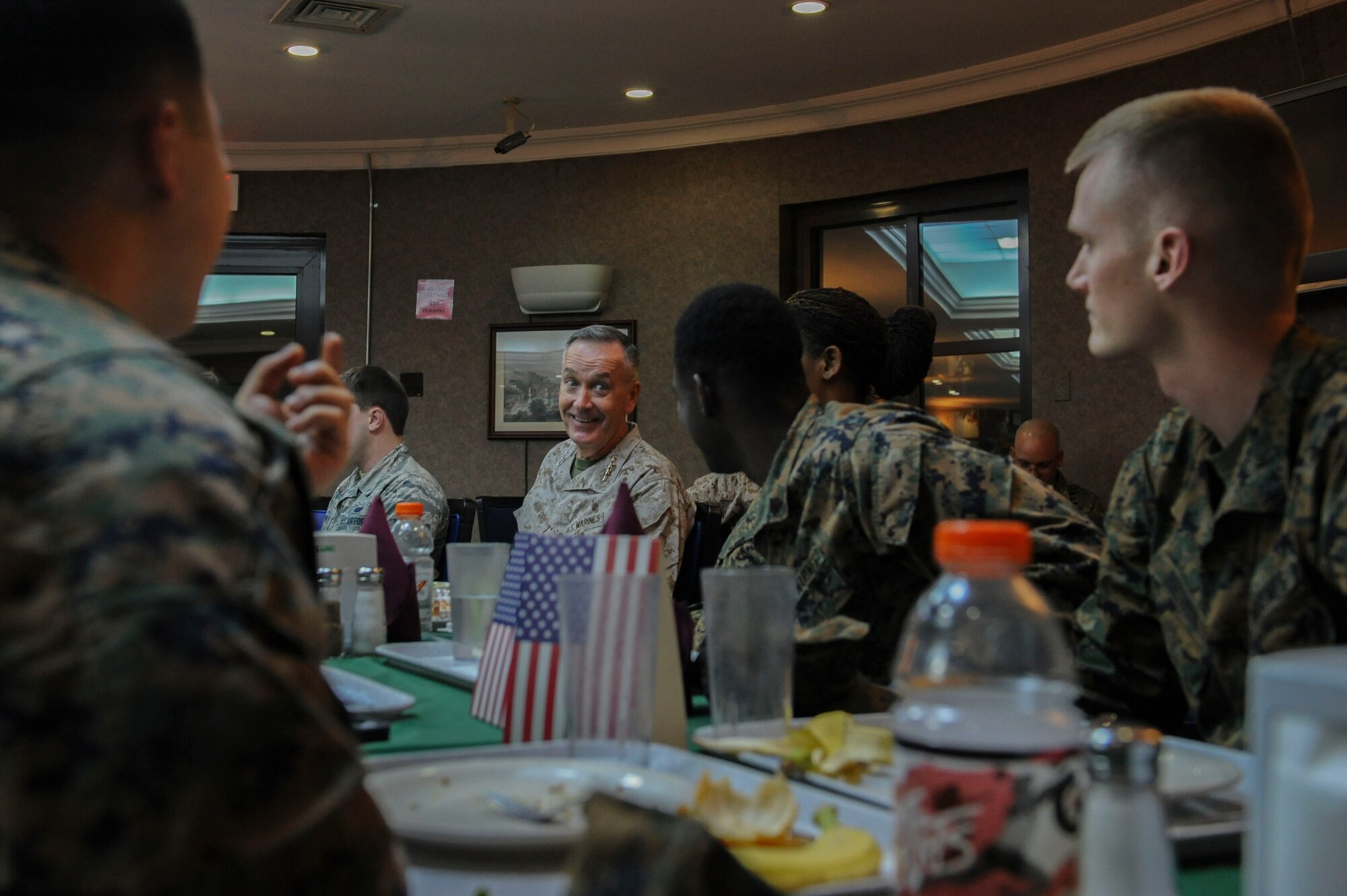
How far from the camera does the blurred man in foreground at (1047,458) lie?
5.07m

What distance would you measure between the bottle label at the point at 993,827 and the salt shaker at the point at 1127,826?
0.16 ft

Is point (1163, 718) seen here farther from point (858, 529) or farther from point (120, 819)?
point (120, 819)

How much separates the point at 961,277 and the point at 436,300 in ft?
9.79

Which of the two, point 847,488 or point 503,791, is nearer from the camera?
point 503,791

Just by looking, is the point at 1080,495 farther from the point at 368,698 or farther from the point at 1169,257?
the point at 368,698

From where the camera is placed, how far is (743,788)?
904 mm

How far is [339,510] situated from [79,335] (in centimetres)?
351

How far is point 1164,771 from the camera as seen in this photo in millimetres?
907

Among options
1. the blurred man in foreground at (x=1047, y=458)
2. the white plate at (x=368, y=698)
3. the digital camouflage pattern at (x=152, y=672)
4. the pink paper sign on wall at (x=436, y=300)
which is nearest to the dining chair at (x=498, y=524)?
the blurred man in foreground at (x=1047, y=458)

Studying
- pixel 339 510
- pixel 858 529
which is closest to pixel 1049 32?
pixel 339 510

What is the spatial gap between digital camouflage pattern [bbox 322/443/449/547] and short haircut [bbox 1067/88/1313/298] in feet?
8.67

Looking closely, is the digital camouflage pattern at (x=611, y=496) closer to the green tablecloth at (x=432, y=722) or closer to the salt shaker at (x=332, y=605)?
the salt shaker at (x=332, y=605)

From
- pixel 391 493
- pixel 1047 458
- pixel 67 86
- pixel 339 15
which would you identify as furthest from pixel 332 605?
pixel 1047 458

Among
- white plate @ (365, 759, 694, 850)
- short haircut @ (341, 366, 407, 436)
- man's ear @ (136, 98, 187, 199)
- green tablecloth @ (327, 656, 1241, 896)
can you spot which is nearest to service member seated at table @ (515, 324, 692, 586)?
short haircut @ (341, 366, 407, 436)
